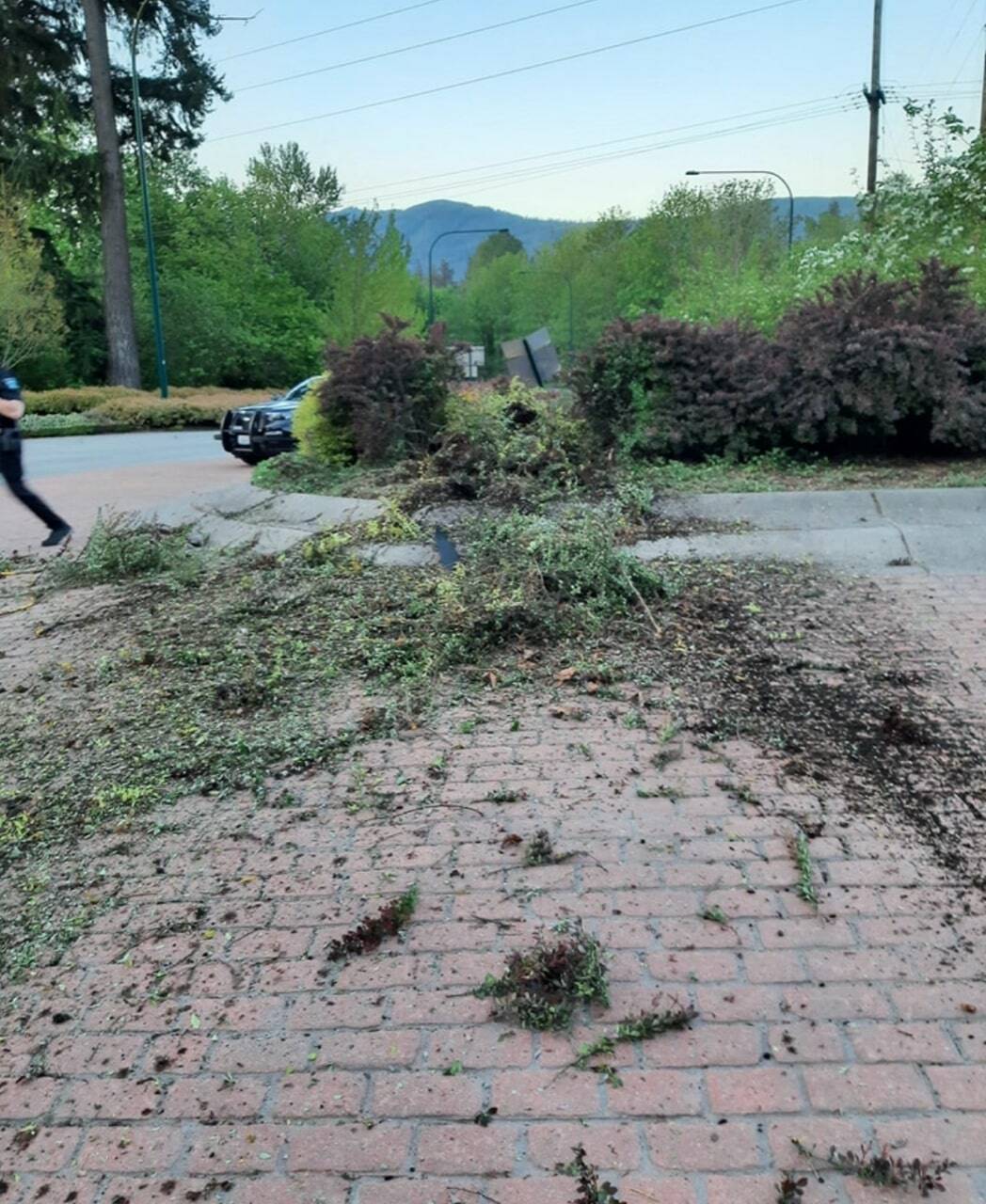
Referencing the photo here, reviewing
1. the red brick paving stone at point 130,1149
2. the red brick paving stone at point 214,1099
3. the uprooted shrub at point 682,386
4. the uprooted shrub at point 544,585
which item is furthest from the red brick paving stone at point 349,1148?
the uprooted shrub at point 682,386

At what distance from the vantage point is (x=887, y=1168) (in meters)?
1.97

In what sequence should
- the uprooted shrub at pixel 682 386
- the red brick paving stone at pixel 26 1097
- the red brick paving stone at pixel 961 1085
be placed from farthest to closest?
the uprooted shrub at pixel 682 386 → the red brick paving stone at pixel 26 1097 → the red brick paving stone at pixel 961 1085

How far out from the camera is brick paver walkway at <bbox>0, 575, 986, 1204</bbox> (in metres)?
2.07

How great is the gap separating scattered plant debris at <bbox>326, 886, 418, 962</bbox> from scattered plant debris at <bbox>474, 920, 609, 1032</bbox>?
1.13 ft

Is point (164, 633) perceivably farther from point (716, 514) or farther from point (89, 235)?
point (89, 235)

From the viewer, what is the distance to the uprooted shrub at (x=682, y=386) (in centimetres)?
886

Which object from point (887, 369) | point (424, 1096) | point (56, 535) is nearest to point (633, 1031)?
point (424, 1096)

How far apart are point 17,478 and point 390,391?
11.2ft

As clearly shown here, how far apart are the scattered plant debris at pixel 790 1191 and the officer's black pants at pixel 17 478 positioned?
7501mm

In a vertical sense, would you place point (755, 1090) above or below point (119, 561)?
below

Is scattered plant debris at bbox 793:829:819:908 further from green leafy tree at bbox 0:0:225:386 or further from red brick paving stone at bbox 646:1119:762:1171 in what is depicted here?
green leafy tree at bbox 0:0:225:386

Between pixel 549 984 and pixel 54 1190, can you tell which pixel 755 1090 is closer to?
pixel 549 984

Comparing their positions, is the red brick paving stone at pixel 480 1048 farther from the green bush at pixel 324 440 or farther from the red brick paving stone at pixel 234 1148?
the green bush at pixel 324 440

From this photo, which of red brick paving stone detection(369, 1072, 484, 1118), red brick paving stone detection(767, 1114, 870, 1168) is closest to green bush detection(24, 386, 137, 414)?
red brick paving stone detection(369, 1072, 484, 1118)
